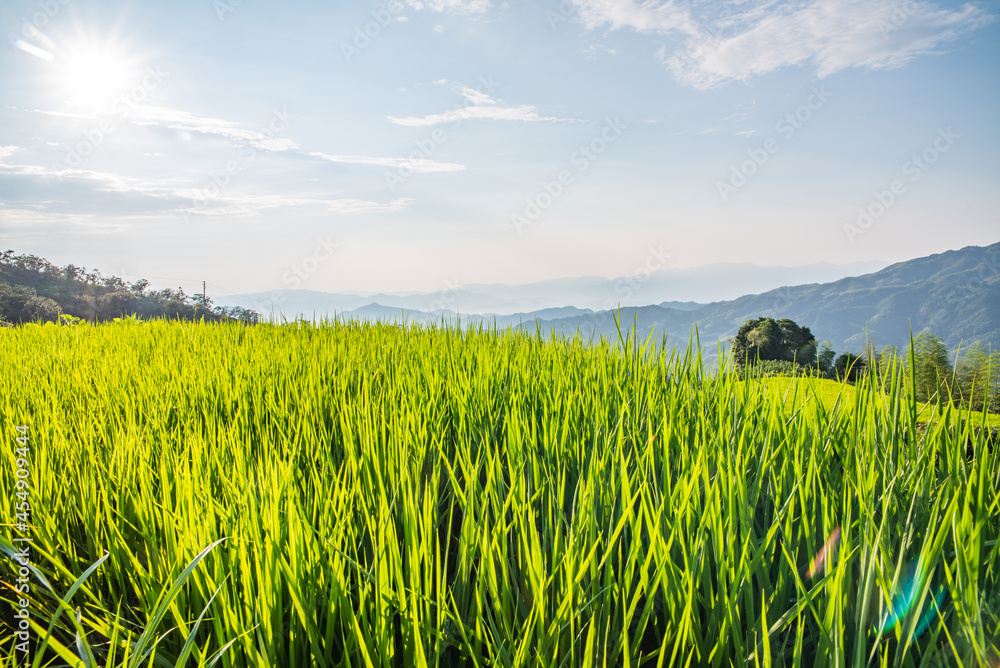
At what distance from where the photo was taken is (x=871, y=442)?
117 centimetres

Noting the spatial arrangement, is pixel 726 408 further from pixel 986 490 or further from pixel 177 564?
pixel 177 564

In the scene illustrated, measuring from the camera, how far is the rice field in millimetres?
761

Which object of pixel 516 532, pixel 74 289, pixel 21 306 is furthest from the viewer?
pixel 74 289

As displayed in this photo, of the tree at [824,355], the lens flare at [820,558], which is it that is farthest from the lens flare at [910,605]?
the tree at [824,355]

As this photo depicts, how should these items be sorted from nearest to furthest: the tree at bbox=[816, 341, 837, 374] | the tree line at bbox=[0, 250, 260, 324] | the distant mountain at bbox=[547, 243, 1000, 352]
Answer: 1. the tree at bbox=[816, 341, 837, 374]
2. the tree line at bbox=[0, 250, 260, 324]
3. the distant mountain at bbox=[547, 243, 1000, 352]

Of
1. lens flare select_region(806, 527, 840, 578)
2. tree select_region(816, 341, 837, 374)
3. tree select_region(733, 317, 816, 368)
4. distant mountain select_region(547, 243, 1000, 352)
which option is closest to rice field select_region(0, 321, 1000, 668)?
lens flare select_region(806, 527, 840, 578)

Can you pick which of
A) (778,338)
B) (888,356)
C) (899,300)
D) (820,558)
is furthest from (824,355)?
(899,300)

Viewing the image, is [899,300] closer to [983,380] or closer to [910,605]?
[983,380]

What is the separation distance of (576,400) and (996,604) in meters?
1.16

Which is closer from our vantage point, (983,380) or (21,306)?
(983,380)

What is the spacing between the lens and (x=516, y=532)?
1148 mm

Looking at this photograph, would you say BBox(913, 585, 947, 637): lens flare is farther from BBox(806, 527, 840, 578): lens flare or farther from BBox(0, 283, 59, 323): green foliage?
BBox(0, 283, 59, 323): green foliage

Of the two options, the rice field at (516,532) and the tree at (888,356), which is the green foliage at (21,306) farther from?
the tree at (888,356)

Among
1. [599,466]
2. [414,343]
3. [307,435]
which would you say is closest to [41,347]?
[414,343]
